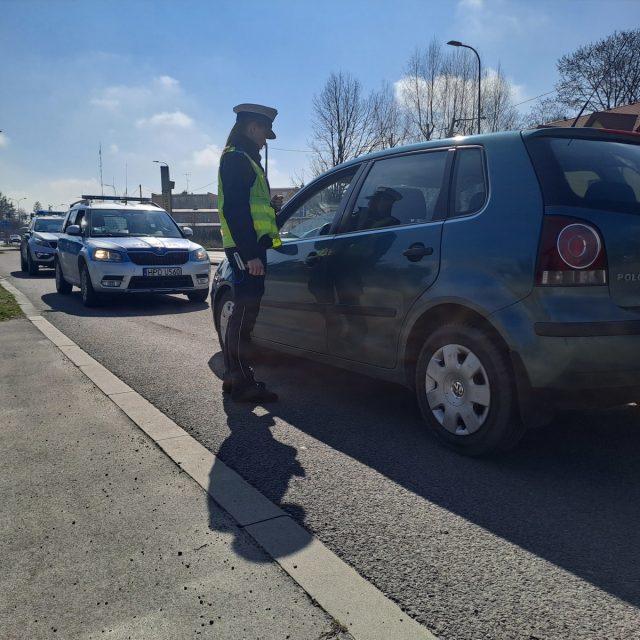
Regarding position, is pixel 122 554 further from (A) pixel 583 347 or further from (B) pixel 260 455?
(A) pixel 583 347

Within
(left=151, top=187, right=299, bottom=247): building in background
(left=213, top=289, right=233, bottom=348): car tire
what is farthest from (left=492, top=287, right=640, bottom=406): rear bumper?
(left=151, top=187, right=299, bottom=247): building in background

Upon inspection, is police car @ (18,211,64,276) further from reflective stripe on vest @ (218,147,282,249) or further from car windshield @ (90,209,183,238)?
reflective stripe on vest @ (218,147,282,249)

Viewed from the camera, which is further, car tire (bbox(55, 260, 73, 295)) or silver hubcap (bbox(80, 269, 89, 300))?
car tire (bbox(55, 260, 73, 295))

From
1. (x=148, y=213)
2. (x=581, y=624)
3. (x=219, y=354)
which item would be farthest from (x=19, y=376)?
(x=148, y=213)

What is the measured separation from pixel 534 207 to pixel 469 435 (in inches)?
48.2

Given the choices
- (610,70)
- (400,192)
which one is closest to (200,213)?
(610,70)

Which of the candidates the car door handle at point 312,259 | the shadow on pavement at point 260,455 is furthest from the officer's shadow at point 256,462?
the car door handle at point 312,259

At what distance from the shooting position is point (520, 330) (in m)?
3.08

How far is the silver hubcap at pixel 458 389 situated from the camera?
3316 millimetres

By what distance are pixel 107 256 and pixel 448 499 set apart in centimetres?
819

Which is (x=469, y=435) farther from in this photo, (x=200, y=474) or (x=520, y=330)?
(x=200, y=474)

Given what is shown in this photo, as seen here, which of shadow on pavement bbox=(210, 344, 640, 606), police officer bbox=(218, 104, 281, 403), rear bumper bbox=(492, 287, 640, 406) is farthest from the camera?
police officer bbox=(218, 104, 281, 403)

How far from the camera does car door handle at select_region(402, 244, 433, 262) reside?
11.7ft

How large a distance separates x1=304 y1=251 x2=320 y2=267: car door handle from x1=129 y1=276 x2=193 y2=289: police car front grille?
5.93 meters
